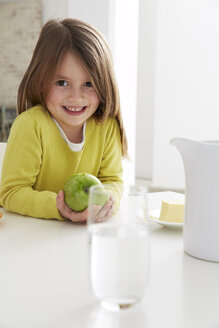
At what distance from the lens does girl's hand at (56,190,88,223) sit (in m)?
0.96

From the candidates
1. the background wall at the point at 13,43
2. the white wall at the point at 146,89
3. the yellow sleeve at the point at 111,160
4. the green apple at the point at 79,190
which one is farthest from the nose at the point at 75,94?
the white wall at the point at 146,89

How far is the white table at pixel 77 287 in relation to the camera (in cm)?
54

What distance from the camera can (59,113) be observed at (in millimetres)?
1275

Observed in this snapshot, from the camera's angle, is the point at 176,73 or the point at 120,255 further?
the point at 176,73

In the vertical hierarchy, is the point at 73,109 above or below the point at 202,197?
above

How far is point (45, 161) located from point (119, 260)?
80cm

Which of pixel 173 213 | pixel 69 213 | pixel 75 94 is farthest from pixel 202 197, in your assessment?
pixel 75 94

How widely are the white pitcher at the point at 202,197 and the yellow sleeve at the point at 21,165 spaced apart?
1.41 feet

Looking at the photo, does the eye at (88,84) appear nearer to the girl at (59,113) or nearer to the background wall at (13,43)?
the girl at (59,113)

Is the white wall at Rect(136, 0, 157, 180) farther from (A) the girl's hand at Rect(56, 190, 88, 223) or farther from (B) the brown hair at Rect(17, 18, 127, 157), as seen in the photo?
(A) the girl's hand at Rect(56, 190, 88, 223)

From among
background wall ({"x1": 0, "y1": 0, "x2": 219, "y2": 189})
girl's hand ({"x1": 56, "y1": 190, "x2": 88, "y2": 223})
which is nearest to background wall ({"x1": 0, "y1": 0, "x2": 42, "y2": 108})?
background wall ({"x1": 0, "y1": 0, "x2": 219, "y2": 189})

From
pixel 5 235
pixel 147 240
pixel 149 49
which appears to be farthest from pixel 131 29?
pixel 147 240

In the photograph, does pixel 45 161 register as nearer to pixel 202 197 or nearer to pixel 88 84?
pixel 88 84

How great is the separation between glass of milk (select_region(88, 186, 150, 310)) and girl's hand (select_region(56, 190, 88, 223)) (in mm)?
418
